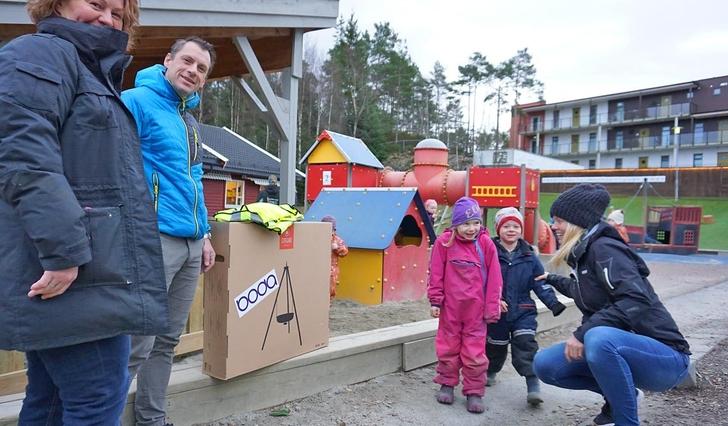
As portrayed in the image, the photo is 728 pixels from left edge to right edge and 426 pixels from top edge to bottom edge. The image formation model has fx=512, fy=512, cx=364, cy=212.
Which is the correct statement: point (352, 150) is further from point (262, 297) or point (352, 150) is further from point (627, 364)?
point (627, 364)

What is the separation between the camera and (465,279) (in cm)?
338

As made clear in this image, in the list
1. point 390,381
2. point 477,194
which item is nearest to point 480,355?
point 390,381

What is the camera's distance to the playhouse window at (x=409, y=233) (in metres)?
6.54

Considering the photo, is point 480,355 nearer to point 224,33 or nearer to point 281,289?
point 281,289

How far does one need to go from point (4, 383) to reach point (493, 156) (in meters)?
42.0

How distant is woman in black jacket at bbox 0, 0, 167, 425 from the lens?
128 cm

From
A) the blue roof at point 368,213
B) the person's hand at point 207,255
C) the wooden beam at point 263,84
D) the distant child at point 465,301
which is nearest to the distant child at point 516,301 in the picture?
the distant child at point 465,301

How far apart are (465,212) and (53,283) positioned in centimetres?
263

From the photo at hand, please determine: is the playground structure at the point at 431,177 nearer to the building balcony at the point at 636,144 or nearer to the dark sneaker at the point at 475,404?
the dark sneaker at the point at 475,404

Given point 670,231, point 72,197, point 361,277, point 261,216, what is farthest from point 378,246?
point 670,231

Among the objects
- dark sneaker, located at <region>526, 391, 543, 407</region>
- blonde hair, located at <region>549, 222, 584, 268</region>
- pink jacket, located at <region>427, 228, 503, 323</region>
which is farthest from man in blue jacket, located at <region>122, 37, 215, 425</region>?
dark sneaker, located at <region>526, 391, 543, 407</region>

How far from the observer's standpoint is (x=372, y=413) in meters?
3.08

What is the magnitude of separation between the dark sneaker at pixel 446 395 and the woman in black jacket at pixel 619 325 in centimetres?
93

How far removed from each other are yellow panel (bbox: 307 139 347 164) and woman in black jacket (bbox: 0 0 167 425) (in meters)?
9.27
